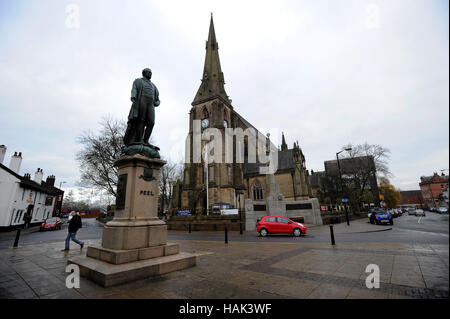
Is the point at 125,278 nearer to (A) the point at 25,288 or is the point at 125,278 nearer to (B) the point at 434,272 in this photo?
(A) the point at 25,288

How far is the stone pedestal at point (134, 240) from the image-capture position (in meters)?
4.15

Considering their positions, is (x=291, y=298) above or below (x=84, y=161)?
below

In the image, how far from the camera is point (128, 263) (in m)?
4.48

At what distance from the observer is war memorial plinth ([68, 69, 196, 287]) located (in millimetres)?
4250

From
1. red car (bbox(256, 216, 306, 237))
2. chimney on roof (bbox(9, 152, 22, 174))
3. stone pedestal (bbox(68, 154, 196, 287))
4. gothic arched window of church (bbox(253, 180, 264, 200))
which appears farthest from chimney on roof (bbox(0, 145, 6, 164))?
gothic arched window of church (bbox(253, 180, 264, 200))

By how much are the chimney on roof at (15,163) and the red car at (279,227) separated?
32.0 m

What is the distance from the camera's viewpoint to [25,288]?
12.1 feet

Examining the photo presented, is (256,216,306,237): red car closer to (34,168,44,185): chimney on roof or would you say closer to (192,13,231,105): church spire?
(192,13,231,105): church spire

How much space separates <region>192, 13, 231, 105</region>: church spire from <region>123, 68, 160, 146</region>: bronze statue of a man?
31.2m

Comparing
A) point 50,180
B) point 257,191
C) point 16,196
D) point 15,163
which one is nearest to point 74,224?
point 16,196

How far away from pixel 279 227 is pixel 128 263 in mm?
11664

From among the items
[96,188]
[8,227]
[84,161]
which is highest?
[84,161]

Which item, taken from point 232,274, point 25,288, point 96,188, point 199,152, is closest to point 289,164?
point 199,152
